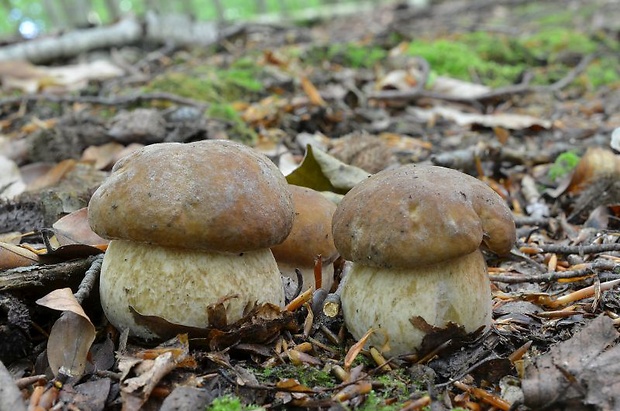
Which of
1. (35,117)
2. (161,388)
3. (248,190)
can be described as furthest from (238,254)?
(35,117)

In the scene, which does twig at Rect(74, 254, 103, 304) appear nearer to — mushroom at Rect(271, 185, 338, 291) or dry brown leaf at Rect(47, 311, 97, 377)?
dry brown leaf at Rect(47, 311, 97, 377)

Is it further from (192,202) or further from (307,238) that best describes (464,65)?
(192,202)

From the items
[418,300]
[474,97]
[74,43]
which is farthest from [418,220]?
[74,43]

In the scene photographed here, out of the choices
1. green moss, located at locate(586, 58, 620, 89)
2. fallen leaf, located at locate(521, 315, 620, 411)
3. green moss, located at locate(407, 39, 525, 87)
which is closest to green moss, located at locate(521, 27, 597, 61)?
green moss, located at locate(586, 58, 620, 89)

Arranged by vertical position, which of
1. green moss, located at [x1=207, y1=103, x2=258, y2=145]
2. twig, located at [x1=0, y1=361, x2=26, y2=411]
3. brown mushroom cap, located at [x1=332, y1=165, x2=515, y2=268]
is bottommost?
green moss, located at [x1=207, y1=103, x2=258, y2=145]

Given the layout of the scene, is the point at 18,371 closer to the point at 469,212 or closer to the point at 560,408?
the point at 469,212

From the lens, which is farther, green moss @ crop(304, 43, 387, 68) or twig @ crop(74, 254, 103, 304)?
green moss @ crop(304, 43, 387, 68)
